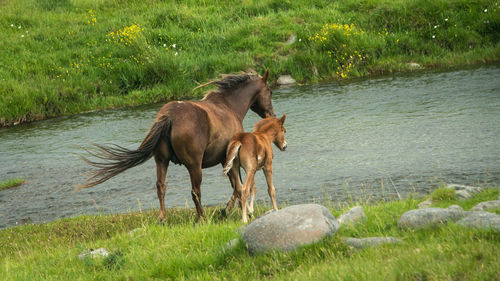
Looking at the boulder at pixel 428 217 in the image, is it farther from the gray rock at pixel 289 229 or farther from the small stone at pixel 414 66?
the small stone at pixel 414 66

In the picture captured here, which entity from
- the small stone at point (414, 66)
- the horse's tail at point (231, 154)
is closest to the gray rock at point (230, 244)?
the horse's tail at point (231, 154)

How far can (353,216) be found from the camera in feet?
22.6

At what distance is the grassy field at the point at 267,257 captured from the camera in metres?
5.00

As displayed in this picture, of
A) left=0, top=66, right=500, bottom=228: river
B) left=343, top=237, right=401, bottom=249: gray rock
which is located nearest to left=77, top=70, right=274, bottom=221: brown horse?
left=0, top=66, right=500, bottom=228: river

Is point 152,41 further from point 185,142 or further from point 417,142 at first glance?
point 185,142

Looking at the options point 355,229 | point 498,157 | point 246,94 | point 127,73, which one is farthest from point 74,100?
point 355,229

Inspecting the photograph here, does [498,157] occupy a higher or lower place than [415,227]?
lower

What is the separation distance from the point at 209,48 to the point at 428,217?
64.5ft

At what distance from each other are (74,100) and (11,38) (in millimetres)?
5735

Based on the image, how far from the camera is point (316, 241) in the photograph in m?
6.08

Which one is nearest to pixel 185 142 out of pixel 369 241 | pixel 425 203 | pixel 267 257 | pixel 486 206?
pixel 267 257

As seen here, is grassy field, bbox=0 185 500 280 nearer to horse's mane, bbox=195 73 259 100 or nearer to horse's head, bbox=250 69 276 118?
horse's mane, bbox=195 73 259 100

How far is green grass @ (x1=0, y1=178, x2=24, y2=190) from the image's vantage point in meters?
13.4

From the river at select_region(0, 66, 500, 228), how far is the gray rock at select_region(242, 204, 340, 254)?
3.57 m
